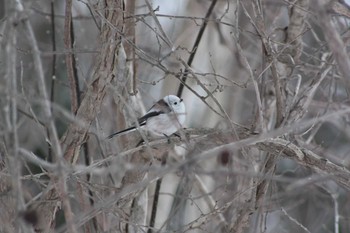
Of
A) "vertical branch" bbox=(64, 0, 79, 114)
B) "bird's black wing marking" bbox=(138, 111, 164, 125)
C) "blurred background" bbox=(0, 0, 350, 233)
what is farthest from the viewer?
"bird's black wing marking" bbox=(138, 111, 164, 125)

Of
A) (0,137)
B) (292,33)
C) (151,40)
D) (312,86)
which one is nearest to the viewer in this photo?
(0,137)

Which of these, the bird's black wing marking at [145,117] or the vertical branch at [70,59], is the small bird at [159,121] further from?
the vertical branch at [70,59]

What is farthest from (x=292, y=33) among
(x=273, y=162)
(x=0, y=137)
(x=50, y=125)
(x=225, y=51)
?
(x=225, y=51)

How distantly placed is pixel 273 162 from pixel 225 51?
14.4ft

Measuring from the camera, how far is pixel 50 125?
187cm

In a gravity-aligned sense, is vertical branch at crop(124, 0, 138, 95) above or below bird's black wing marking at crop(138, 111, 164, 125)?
above

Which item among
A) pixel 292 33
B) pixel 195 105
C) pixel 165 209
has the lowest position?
pixel 165 209

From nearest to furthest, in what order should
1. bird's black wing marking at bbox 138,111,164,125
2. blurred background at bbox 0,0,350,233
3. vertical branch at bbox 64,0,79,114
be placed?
blurred background at bbox 0,0,350,233
vertical branch at bbox 64,0,79,114
bird's black wing marking at bbox 138,111,164,125

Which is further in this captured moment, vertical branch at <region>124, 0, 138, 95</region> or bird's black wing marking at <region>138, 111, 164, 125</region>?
bird's black wing marking at <region>138, 111, 164, 125</region>

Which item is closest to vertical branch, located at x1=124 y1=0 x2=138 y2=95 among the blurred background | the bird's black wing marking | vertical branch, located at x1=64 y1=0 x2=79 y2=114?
the blurred background

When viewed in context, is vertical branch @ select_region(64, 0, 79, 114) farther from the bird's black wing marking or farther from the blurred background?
the bird's black wing marking

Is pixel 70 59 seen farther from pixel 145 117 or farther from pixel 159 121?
pixel 159 121

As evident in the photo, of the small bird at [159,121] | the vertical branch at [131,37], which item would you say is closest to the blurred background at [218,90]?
the vertical branch at [131,37]

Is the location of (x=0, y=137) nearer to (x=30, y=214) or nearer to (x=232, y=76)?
(x=30, y=214)
